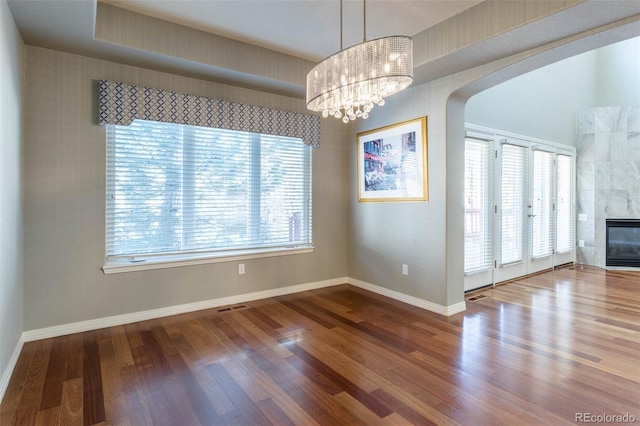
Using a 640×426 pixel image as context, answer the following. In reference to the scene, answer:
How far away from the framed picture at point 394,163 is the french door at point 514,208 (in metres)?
0.94

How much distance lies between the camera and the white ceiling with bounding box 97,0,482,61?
8.87 feet

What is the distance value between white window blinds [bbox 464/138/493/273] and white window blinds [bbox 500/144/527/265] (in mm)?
332

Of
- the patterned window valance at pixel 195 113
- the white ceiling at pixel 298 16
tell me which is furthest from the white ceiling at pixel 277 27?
the patterned window valance at pixel 195 113

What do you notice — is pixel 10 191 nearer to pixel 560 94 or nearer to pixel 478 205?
pixel 478 205

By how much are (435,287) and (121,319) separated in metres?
3.18

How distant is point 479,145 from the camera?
4.39 m

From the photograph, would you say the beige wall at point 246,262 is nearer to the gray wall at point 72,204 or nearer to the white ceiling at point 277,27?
the gray wall at point 72,204

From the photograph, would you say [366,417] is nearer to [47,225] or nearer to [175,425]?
[175,425]

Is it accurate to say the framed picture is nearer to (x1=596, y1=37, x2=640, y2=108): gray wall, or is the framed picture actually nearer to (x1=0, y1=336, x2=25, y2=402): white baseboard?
Result: (x1=0, y1=336, x2=25, y2=402): white baseboard

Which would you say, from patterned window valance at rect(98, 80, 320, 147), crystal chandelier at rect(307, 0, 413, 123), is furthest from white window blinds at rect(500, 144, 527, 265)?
crystal chandelier at rect(307, 0, 413, 123)

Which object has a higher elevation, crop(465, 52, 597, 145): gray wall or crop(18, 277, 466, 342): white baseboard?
crop(465, 52, 597, 145): gray wall

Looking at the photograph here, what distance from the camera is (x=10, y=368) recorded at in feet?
7.45

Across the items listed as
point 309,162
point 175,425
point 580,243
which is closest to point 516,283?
point 580,243

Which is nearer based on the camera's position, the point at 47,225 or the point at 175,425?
the point at 175,425
